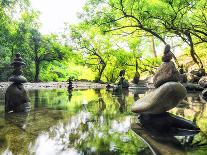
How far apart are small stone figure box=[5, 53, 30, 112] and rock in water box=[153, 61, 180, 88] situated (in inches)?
174

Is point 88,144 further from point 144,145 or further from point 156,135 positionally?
point 156,135

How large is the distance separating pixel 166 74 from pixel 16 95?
4730 millimetres

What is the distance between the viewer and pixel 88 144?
16.0 ft

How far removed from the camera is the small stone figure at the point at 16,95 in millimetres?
8820

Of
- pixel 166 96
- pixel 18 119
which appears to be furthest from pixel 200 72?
pixel 18 119

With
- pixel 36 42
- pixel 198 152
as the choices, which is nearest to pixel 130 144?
pixel 198 152

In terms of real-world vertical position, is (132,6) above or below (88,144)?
above

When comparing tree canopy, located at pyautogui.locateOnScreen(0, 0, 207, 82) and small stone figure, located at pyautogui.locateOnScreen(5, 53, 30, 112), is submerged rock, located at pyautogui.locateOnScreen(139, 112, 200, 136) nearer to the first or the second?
small stone figure, located at pyautogui.locateOnScreen(5, 53, 30, 112)

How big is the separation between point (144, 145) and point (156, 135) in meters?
0.82

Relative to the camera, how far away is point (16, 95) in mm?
8875

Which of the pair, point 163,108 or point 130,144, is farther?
point 163,108

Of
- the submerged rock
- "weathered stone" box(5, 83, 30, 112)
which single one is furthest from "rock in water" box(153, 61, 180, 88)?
"weathered stone" box(5, 83, 30, 112)

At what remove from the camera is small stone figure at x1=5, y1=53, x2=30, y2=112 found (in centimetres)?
882

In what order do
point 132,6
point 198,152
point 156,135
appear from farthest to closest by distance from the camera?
point 132,6
point 156,135
point 198,152
